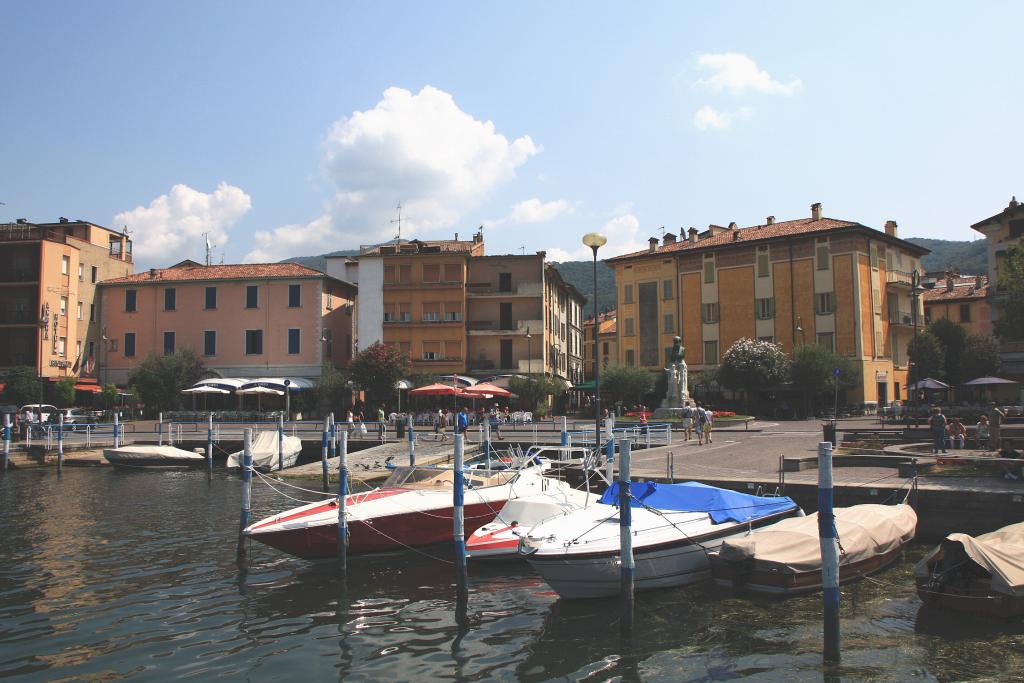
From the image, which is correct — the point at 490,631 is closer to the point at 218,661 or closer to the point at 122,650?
the point at 218,661

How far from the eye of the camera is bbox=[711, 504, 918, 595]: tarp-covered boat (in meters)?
12.8

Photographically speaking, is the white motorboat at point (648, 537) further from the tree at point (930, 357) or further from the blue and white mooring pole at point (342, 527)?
the tree at point (930, 357)

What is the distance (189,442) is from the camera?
40.1 metres

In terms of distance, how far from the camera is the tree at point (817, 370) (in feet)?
175

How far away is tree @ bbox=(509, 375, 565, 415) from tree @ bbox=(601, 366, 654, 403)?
6.19 metres

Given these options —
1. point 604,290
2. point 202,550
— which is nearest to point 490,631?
point 202,550

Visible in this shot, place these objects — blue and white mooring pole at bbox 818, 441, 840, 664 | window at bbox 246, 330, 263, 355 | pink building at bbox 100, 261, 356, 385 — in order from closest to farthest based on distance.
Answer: blue and white mooring pole at bbox 818, 441, 840, 664
pink building at bbox 100, 261, 356, 385
window at bbox 246, 330, 263, 355

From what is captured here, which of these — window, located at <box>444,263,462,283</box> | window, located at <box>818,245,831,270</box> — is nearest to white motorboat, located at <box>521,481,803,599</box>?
window, located at <box>444,263,462,283</box>

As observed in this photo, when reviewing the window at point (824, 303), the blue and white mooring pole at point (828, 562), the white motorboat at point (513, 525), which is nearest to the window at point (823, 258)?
the window at point (824, 303)

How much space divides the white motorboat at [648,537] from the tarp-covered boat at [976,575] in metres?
3.35

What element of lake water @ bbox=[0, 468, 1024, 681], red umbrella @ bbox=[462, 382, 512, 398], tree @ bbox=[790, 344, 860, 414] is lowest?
lake water @ bbox=[0, 468, 1024, 681]

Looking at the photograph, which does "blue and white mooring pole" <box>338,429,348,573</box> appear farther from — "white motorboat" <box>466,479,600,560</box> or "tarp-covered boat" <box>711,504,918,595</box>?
"tarp-covered boat" <box>711,504,918,595</box>

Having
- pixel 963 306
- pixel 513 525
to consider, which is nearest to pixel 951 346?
pixel 963 306

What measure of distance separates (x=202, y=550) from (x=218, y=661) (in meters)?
7.45
